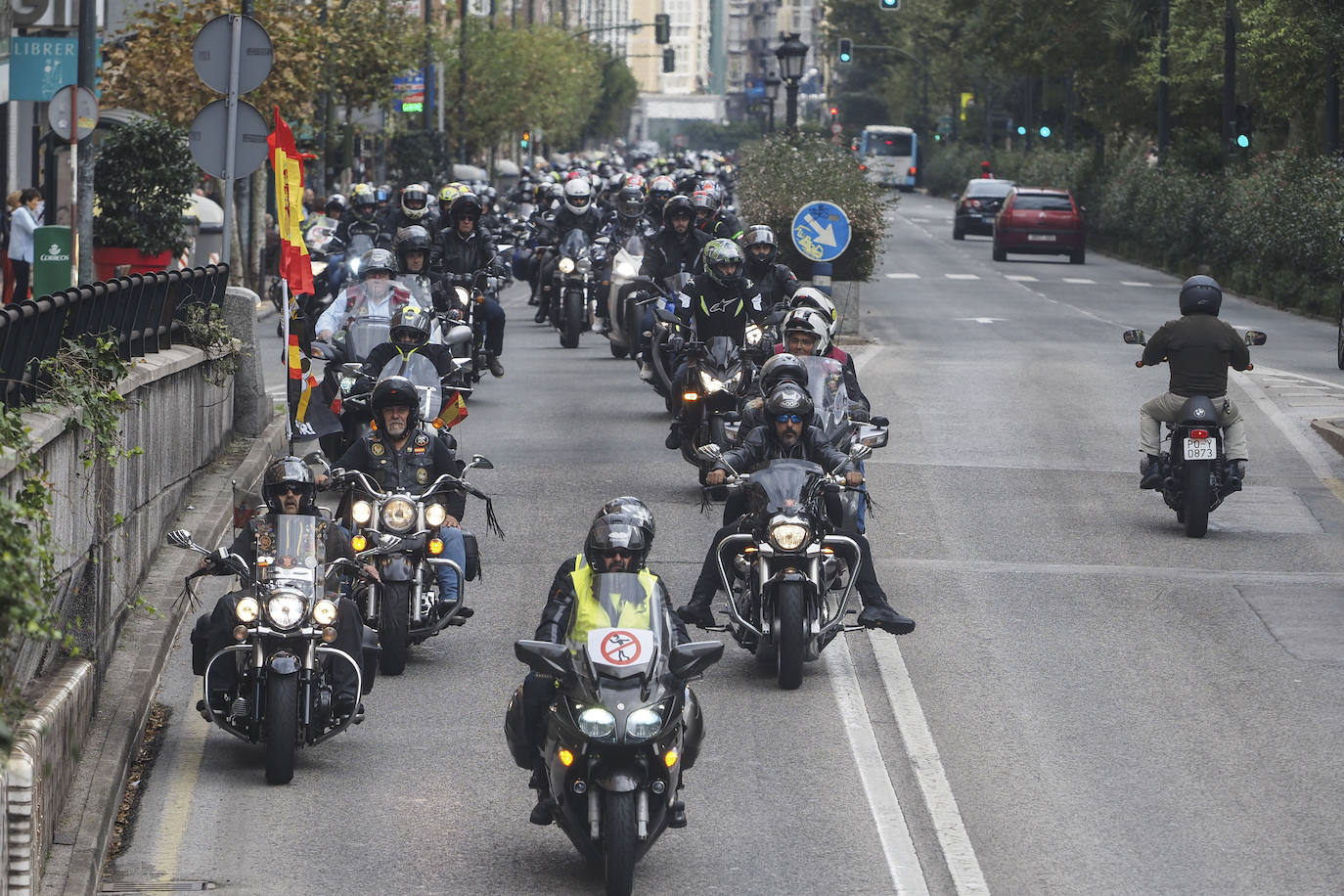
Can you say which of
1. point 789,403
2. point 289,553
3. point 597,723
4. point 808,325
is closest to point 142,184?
point 808,325

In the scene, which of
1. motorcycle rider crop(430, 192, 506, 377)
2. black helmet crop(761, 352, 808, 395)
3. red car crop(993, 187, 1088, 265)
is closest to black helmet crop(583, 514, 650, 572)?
black helmet crop(761, 352, 808, 395)

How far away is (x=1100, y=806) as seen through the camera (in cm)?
898

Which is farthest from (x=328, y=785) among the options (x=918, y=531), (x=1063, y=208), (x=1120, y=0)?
(x=1120, y=0)

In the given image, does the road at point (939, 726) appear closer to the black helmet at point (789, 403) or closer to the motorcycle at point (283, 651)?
the motorcycle at point (283, 651)

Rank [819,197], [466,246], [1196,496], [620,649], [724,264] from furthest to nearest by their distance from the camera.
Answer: [819,197] < [466,246] < [724,264] < [1196,496] < [620,649]

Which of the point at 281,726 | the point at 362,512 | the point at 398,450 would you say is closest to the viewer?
the point at 281,726

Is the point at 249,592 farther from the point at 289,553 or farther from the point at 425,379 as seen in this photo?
the point at 425,379

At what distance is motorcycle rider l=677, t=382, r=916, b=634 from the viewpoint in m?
11.1

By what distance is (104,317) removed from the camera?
39.1 feet

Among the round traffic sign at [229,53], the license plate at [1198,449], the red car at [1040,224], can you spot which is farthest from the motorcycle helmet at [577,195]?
the red car at [1040,224]

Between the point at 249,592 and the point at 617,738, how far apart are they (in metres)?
2.28

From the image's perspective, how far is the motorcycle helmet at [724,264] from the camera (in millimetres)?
17547

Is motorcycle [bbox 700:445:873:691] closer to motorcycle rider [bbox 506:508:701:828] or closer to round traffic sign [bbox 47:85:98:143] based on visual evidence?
motorcycle rider [bbox 506:508:701:828]

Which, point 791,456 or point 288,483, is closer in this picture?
point 288,483
